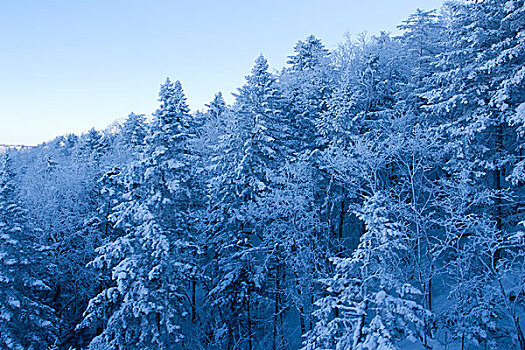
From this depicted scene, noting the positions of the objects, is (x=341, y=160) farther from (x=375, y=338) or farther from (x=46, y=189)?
(x=46, y=189)

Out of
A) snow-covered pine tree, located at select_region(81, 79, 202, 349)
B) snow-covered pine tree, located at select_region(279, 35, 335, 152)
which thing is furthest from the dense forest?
snow-covered pine tree, located at select_region(279, 35, 335, 152)

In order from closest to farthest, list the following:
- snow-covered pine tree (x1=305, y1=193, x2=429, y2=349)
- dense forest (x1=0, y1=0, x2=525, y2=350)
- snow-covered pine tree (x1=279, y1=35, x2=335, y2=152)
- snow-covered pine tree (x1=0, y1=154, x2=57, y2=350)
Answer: snow-covered pine tree (x1=305, y1=193, x2=429, y2=349) → dense forest (x1=0, y1=0, x2=525, y2=350) → snow-covered pine tree (x1=0, y1=154, x2=57, y2=350) → snow-covered pine tree (x1=279, y1=35, x2=335, y2=152)

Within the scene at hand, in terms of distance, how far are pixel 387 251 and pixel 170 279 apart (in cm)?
1093

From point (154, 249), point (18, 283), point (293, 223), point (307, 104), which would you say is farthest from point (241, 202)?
point (18, 283)

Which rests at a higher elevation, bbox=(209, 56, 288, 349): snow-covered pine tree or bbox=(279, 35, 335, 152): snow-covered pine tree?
bbox=(279, 35, 335, 152): snow-covered pine tree

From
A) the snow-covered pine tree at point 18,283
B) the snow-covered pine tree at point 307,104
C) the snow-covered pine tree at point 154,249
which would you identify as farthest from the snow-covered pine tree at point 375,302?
the snow-covered pine tree at point 18,283

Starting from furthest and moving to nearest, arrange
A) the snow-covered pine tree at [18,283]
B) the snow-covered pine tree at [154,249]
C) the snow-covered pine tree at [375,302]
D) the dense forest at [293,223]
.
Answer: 1. the snow-covered pine tree at [18,283]
2. the snow-covered pine tree at [154,249]
3. the dense forest at [293,223]
4. the snow-covered pine tree at [375,302]

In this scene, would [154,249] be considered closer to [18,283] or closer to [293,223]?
[293,223]

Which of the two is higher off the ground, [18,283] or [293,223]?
[293,223]

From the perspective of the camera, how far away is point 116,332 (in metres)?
15.4

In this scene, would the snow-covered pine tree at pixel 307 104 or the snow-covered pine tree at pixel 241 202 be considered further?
the snow-covered pine tree at pixel 307 104

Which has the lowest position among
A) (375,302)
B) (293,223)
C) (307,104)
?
(375,302)

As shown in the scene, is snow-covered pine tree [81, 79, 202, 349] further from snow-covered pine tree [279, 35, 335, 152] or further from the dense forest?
snow-covered pine tree [279, 35, 335, 152]

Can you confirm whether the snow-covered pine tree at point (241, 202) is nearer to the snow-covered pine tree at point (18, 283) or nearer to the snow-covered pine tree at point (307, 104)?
the snow-covered pine tree at point (307, 104)
